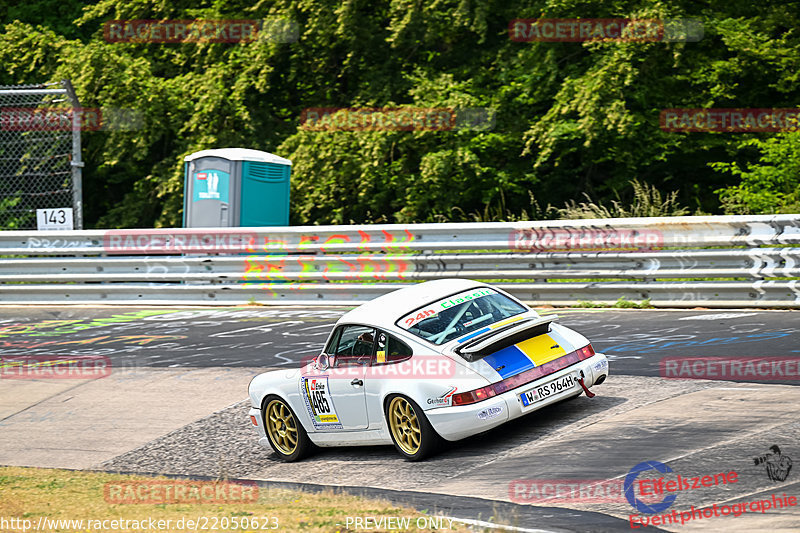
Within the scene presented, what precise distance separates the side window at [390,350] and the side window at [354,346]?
0.09 metres

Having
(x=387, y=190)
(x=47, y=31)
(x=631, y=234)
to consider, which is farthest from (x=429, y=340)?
(x=47, y=31)

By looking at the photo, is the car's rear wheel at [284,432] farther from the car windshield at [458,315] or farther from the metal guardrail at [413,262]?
the metal guardrail at [413,262]

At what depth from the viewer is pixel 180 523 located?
6691 mm

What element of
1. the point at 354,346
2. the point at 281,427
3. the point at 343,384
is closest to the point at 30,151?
the point at 281,427

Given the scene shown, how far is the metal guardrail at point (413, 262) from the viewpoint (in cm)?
1313

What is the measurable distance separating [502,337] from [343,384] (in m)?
1.48

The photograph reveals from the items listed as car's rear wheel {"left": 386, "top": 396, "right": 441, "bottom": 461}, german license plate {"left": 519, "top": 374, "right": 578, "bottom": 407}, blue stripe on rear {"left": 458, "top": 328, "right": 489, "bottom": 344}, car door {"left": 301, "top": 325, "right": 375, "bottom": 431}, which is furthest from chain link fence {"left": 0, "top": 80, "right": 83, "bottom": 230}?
german license plate {"left": 519, "top": 374, "right": 578, "bottom": 407}

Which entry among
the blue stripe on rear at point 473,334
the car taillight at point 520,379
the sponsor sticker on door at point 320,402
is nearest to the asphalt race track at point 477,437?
the sponsor sticker on door at point 320,402

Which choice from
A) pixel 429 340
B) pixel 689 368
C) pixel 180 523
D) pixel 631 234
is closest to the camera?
pixel 180 523

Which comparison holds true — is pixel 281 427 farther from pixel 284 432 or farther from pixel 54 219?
pixel 54 219

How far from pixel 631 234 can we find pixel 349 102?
11.1 meters

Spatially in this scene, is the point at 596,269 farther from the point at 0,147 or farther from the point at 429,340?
the point at 0,147

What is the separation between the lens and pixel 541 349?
8586mm

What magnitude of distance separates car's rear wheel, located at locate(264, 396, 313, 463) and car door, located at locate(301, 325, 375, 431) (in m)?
0.25
